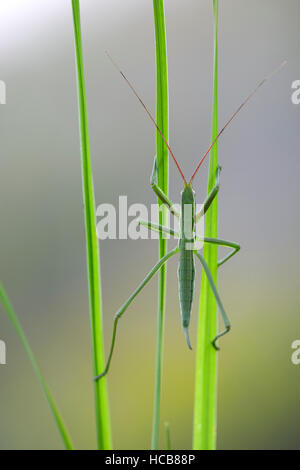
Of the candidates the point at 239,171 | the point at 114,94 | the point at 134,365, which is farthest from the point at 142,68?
the point at 134,365

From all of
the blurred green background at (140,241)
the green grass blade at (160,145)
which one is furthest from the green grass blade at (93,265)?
the blurred green background at (140,241)

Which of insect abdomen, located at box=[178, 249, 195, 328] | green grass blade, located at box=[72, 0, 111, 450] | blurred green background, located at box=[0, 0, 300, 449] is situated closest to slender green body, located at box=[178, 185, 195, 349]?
insect abdomen, located at box=[178, 249, 195, 328]

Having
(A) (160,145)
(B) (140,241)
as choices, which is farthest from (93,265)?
(B) (140,241)

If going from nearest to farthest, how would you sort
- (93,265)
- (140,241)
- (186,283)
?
(93,265)
(186,283)
(140,241)

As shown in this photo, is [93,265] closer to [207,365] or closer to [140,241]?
[207,365]

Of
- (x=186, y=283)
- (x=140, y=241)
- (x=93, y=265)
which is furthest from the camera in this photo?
(x=140, y=241)

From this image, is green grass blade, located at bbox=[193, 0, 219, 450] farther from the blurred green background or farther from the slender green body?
the blurred green background
